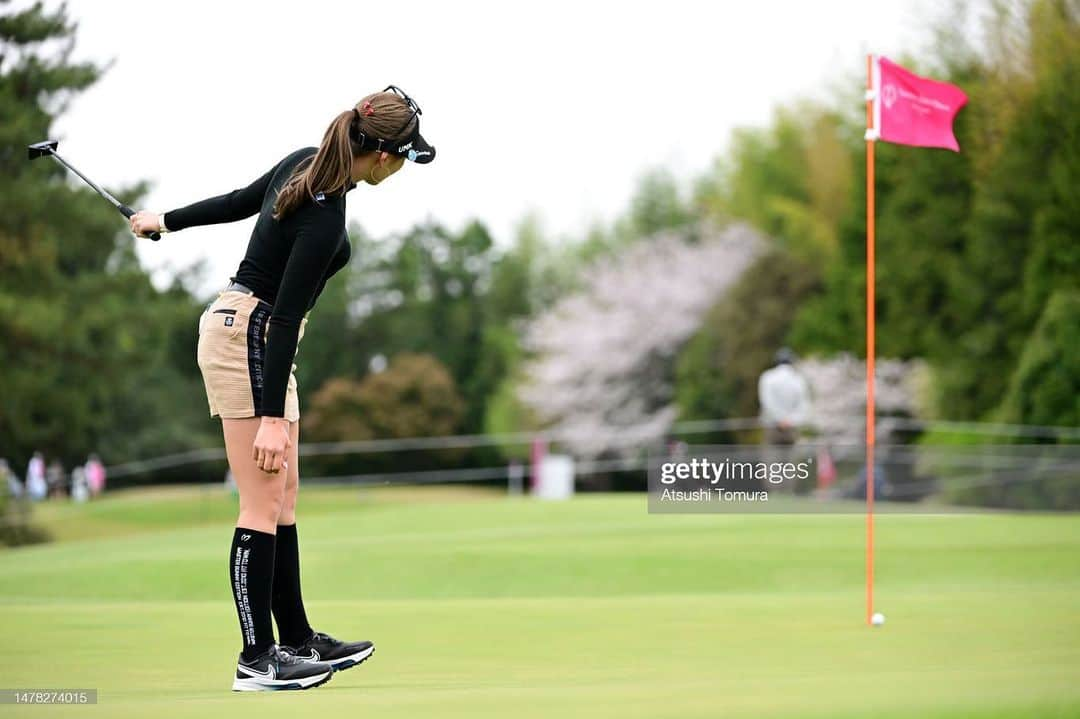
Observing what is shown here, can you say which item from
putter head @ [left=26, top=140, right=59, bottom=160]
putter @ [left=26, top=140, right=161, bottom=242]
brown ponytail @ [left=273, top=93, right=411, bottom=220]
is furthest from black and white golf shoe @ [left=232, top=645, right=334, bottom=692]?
putter head @ [left=26, top=140, right=59, bottom=160]

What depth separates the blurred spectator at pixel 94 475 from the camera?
35.3m

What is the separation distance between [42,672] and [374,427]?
149 feet

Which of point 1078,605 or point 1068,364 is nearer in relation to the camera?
point 1078,605

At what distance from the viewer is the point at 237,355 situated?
4223 millimetres

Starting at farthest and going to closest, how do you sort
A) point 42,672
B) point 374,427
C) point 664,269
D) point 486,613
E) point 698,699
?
1. point 374,427
2. point 664,269
3. point 486,613
4. point 42,672
5. point 698,699

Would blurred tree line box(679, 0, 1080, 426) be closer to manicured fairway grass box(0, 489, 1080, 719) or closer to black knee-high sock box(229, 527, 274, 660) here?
manicured fairway grass box(0, 489, 1080, 719)

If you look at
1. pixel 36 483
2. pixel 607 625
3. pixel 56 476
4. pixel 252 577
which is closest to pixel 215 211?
pixel 252 577

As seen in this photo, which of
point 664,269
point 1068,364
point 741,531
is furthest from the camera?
point 664,269

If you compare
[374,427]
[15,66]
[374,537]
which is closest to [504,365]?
[374,427]

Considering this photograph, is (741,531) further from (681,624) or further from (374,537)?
(681,624)

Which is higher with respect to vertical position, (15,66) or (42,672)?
(15,66)

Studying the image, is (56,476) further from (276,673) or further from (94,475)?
(276,673)

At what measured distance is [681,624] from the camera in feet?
18.1

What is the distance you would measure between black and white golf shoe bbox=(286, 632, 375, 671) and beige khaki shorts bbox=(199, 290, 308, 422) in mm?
819
